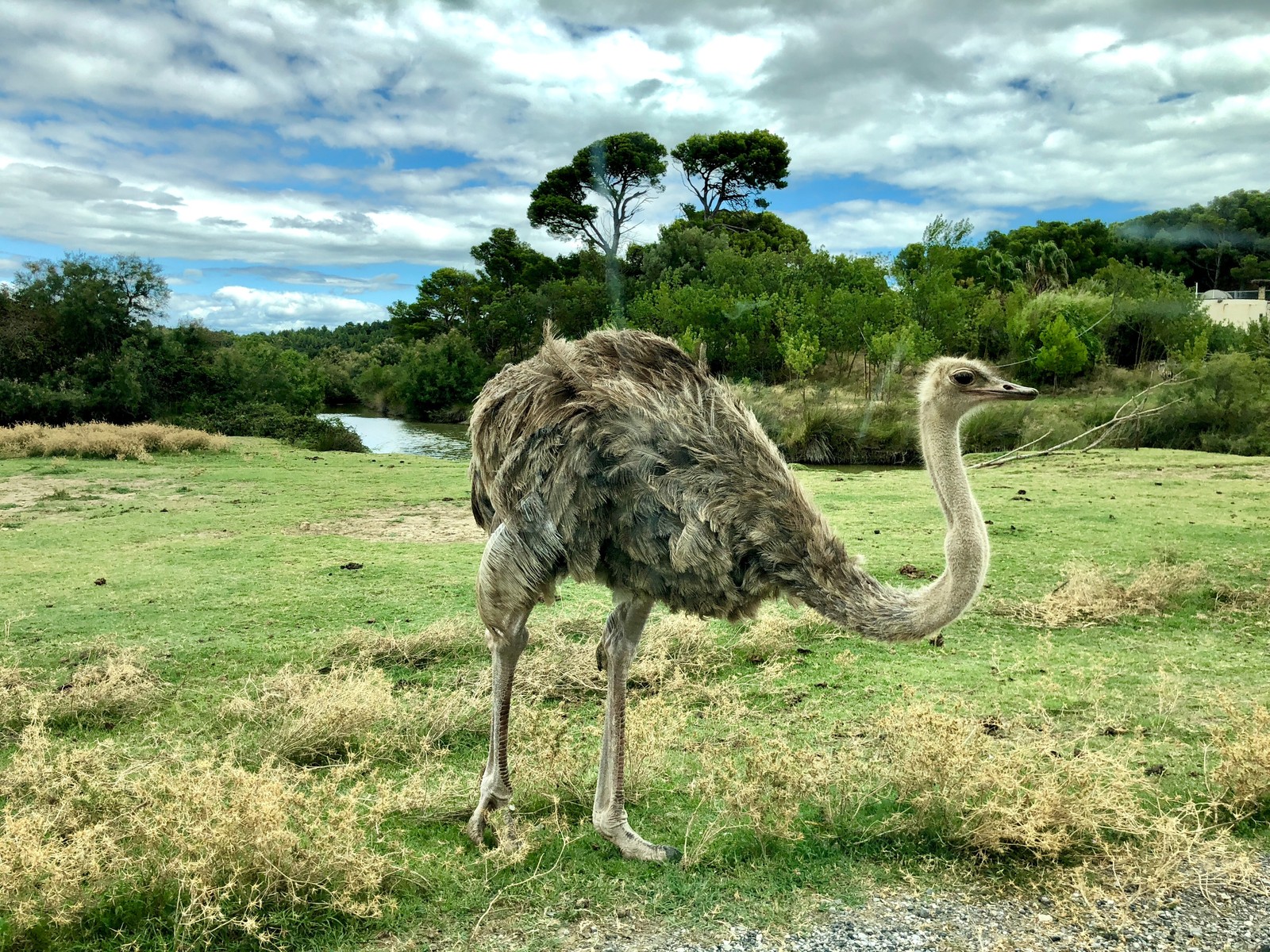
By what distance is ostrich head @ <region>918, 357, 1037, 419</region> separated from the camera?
3.27 m

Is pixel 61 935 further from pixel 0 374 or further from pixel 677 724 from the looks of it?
pixel 0 374

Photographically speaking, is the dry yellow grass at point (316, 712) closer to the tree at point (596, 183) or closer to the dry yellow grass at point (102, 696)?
the dry yellow grass at point (102, 696)

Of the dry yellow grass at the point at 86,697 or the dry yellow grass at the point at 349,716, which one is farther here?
the dry yellow grass at the point at 86,697

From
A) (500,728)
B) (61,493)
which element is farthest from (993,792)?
(61,493)

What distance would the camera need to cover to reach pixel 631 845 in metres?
3.36

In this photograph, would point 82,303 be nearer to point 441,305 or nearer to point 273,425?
point 273,425

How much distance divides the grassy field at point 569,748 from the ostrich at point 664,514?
378mm

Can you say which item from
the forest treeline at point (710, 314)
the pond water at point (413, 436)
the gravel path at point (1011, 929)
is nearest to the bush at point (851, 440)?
the forest treeline at point (710, 314)

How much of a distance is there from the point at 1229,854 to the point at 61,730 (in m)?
5.10

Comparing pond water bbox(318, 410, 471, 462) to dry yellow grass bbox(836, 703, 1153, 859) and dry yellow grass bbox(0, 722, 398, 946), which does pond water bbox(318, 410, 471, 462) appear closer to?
dry yellow grass bbox(0, 722, 398, 946)

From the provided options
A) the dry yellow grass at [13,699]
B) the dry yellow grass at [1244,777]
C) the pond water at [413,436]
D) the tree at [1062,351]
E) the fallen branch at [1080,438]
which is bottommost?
the dry yellow grass at [13,699]

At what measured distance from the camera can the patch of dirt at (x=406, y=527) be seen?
31.5ft

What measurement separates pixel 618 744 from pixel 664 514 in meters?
0.95

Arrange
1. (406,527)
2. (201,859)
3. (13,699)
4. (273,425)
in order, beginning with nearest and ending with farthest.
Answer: (201,859) → (13,699) → (406,527) → (273,425)
